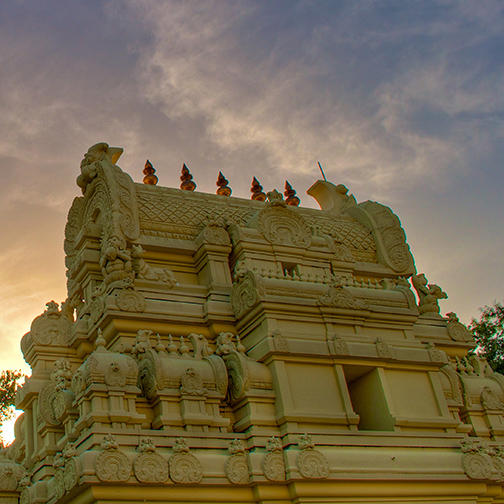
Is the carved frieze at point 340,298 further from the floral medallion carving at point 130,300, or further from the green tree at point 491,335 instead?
the green tree at point 491,335

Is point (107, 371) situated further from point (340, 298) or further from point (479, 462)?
point (479, 462)

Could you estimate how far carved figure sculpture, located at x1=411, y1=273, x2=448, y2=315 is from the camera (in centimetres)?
2277

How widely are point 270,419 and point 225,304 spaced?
4125 millimetres

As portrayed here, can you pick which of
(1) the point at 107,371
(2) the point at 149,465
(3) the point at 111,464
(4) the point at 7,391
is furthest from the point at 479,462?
(4) the point at 7,391

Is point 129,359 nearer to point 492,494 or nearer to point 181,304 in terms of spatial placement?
point 181,304

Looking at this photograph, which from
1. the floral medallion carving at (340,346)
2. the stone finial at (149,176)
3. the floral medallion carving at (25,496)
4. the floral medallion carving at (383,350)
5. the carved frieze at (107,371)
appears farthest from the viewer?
the stone finial at (149,176)

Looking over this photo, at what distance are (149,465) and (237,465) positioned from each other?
2.00 meters

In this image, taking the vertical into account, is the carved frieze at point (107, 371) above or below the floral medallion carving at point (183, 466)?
above

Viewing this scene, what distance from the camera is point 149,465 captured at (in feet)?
42.8

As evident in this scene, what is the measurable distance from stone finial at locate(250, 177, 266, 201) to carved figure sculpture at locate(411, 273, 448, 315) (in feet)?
23.6

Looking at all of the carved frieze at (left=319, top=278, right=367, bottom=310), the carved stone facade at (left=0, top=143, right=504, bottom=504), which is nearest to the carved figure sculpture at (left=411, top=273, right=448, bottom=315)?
the carved stone facade at (left=0, top=143, right=504, bottom=504)

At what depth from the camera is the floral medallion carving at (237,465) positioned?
45.1ft

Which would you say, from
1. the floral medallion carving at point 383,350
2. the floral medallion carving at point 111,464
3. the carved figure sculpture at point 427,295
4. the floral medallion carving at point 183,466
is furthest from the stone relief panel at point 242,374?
the carved figure sculpture at point 427,295

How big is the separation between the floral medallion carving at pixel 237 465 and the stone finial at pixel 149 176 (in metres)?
13.5
